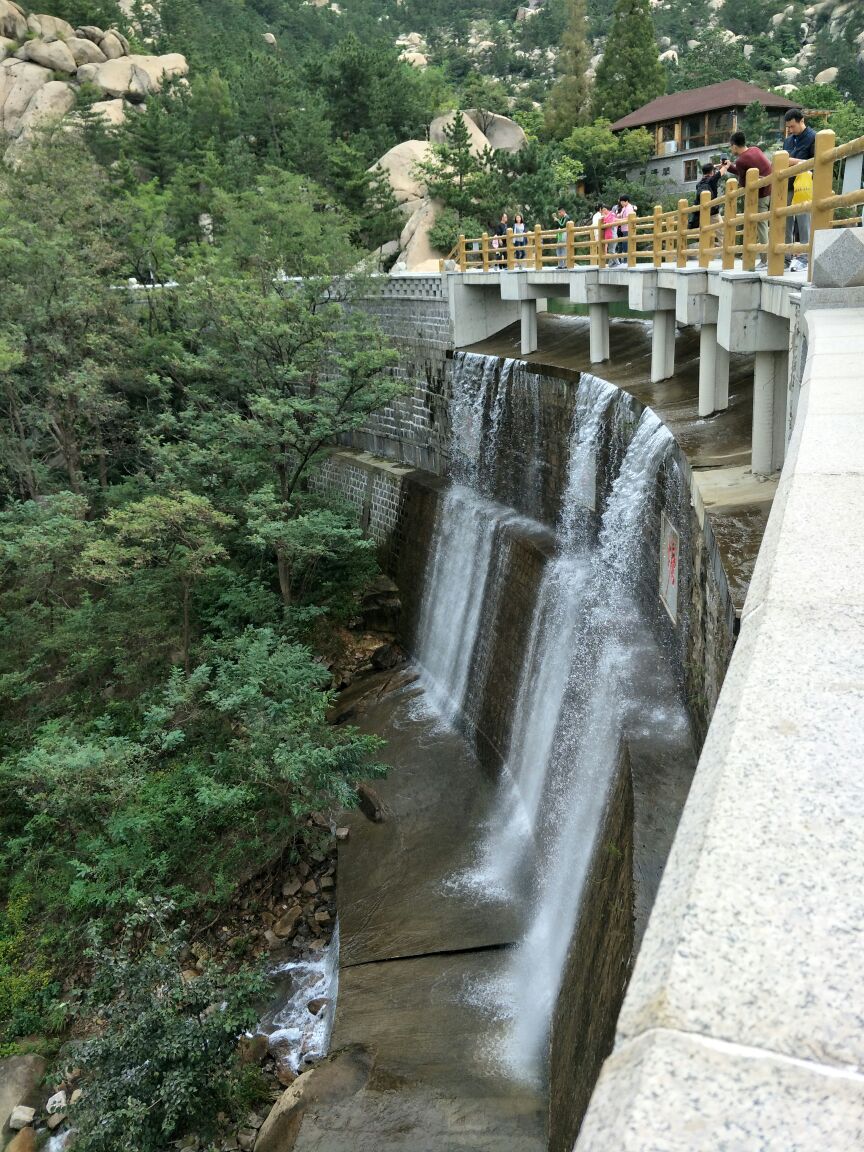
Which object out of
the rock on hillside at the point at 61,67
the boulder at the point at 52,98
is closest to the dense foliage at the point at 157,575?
the boulder at the point at 52,98

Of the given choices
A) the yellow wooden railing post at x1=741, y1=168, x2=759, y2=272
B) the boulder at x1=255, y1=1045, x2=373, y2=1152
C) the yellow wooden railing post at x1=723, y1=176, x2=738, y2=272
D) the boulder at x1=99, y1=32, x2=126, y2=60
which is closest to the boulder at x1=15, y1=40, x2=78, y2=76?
the boulder at x1=99, y1=32, x2=126, y2=60

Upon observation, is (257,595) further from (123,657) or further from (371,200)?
(371,200)

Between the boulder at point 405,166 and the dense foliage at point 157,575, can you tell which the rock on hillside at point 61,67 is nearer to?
the boulder at point 405,166

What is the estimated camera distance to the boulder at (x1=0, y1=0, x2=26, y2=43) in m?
46.8

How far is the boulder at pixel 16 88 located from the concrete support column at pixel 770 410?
49686mm

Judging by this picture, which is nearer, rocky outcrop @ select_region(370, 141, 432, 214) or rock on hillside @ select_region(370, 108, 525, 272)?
rock on hillside @ select_region(370, 108, 525, 272)

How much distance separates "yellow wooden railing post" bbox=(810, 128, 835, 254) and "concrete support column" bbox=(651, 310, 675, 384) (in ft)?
20.2

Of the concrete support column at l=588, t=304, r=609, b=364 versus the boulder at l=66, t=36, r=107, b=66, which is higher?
the boulder at l=66, t=36, r=107, b=66

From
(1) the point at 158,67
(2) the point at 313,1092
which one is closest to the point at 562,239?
(2) the point at 313,1092

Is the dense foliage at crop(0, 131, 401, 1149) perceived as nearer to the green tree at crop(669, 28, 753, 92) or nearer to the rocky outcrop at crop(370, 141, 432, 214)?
the rocky outcrop at crop(370, 141, 432, 214)

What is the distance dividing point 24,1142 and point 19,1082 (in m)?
0.77

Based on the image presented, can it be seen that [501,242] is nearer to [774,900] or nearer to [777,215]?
[777,215]

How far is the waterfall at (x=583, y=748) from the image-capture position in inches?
360

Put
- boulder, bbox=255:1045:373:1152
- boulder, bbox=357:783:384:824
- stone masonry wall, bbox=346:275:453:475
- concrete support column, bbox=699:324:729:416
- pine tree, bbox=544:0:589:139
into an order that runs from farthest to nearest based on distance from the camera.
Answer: pine tree, bbox=544:0:589:139
stone masonry wall, bbox=346:275:453:475
boulder, bbox=357:783:384:824
concrete support column, bbox=699:324:729:416
boulder, bbox=255:1045:373:1152
